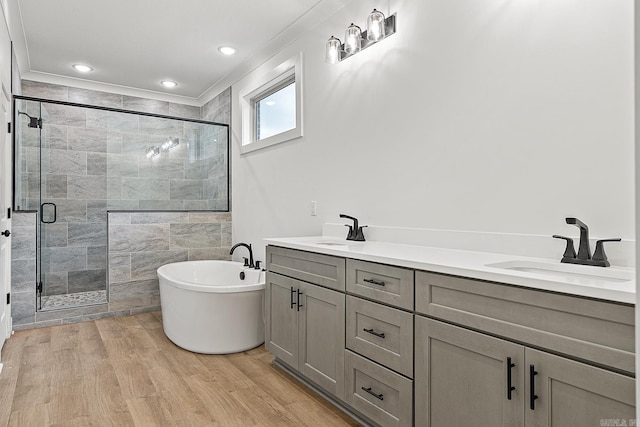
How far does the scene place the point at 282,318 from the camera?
2479 millimetres

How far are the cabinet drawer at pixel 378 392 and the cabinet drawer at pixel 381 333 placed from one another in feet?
0.14

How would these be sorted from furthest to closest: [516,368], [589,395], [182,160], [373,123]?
[182,160]
[373,123]
[516,368]
[589,395]

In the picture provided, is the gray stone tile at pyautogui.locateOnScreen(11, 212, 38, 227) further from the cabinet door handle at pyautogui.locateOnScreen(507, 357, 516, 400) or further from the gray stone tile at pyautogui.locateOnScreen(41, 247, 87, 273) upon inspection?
the cabinet door handle at pyautogui.locateOnScreen(507, 357, 516, 400)

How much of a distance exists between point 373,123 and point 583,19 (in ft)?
4.01

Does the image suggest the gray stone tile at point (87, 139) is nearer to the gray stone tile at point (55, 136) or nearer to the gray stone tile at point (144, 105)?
the gray stone tile at point (55, 136)

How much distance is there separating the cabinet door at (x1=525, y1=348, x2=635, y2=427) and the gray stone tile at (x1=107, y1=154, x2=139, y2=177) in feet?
13.1

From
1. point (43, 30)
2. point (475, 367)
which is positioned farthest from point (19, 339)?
point (475, 367)

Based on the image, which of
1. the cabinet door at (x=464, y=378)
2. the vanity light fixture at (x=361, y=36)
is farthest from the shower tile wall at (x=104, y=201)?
the cabinet door at (x=464, y=378)

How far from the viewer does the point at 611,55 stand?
4.91ft

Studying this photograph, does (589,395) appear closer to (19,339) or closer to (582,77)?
(582,77)

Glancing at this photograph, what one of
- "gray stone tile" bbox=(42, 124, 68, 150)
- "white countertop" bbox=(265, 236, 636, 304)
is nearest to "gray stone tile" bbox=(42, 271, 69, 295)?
"gray stone tile" bbox=(42, 124, 68, 150)

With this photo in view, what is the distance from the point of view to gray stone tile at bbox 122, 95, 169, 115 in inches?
189

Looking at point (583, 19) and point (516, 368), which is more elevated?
point (583, 19)

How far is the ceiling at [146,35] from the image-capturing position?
2887 millimetres
